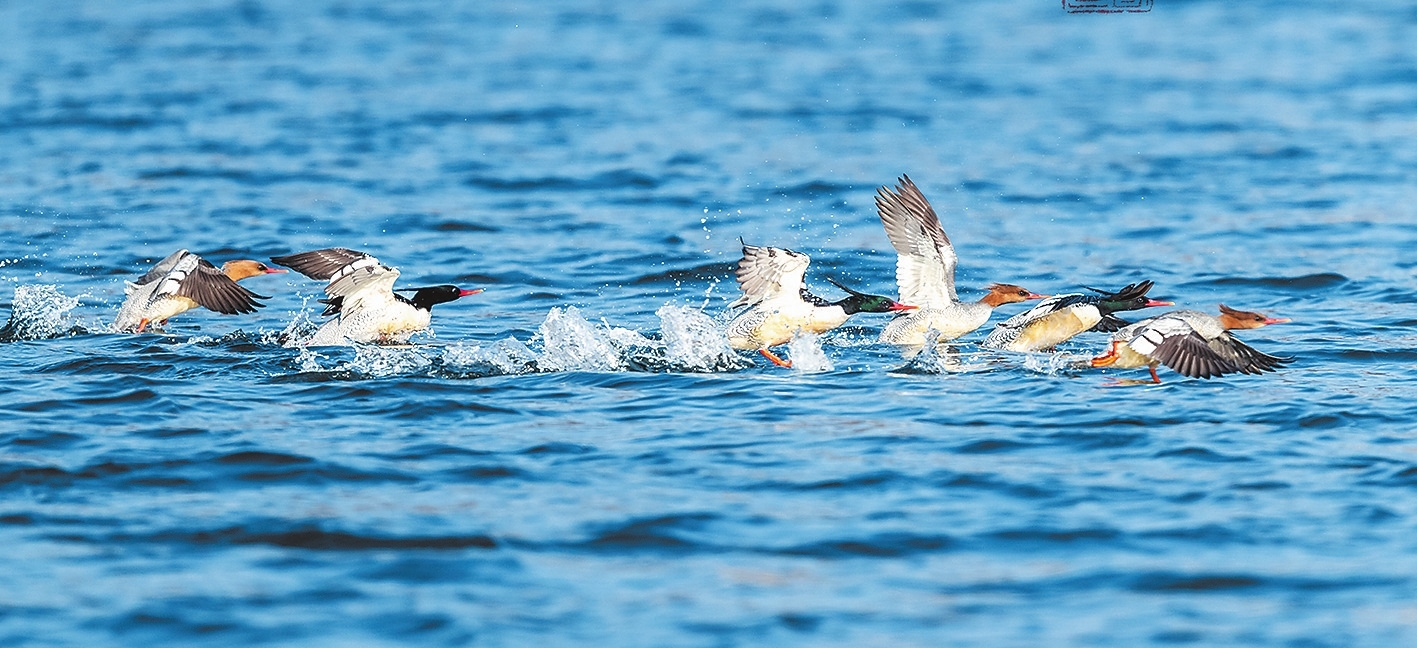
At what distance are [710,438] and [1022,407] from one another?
5.74 feet

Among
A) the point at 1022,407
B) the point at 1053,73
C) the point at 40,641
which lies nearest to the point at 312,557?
the point at 40,641

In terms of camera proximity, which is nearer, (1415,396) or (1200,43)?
(1415,396)

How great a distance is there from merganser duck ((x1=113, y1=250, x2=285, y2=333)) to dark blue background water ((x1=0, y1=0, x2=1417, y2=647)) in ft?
0.74

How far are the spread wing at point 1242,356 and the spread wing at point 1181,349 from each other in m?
0.09

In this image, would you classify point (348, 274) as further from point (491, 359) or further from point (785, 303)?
point (785, 303)

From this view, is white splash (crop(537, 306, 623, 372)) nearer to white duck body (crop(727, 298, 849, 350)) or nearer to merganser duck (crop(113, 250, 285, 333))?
white duck body (crop(727, 298, 849, 350))

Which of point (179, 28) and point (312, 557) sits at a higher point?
point (179, 28)

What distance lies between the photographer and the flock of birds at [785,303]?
1059 centimetres

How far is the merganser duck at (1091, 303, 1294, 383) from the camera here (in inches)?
372

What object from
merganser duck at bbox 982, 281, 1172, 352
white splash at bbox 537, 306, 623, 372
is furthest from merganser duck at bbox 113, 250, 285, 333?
merganser duck at bbox 982, 281, 1172, 352

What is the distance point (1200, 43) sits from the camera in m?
27.3

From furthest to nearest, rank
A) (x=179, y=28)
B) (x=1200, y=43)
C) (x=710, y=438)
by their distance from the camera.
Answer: (x=179, y=28) < (x=1200, y=43) < (x=710, y=438)

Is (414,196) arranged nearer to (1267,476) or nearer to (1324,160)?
(1324,160)

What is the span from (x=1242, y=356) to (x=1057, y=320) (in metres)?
1.20
